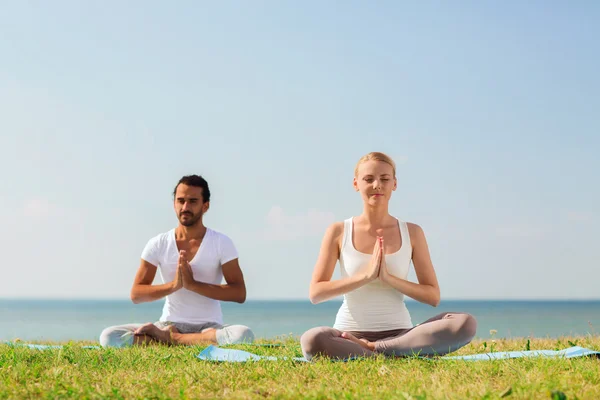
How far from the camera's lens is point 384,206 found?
5.85m

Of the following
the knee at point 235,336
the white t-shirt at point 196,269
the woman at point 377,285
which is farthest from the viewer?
the white t-shirt at point 196,269

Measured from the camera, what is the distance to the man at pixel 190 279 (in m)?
7.65

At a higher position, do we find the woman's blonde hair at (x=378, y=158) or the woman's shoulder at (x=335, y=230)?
the woman's blonde hair at (x=378, y=158)

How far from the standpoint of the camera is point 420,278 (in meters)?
A: 5.79

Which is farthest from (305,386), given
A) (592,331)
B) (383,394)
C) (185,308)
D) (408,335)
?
(592,331)

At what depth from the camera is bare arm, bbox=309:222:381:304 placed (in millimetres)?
5344

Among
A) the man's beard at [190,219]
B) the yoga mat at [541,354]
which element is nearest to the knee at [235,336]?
the man's beard at [190,219]

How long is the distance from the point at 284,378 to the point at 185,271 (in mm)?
3385

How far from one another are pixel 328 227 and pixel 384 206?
0.52 m

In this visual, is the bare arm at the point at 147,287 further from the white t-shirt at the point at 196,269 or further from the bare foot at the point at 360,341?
the bare foot at the point at 360,341

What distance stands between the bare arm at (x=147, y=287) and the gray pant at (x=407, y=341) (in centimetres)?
273

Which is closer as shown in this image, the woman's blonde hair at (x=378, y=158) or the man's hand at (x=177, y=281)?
the woman's blonde hair at (x=378, y=158)

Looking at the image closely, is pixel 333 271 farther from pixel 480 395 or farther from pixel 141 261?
pixel 141 261

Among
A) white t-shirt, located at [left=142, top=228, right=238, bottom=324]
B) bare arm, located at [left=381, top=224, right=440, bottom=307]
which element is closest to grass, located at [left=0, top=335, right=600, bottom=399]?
bare arm, located at [left=381, top=224, right=440, bottom=307]
